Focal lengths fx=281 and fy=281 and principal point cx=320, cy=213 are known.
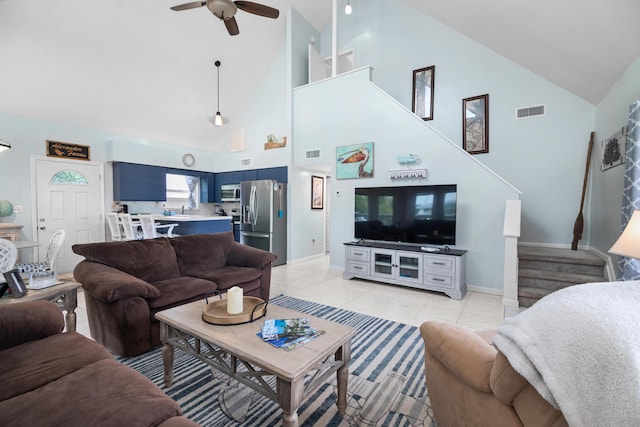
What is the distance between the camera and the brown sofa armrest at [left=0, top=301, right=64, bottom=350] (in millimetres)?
1477

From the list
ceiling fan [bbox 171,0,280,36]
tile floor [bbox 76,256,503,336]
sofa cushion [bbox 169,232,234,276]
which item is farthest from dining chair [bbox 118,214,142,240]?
ceiling fan [bbox 171,0,280,36]

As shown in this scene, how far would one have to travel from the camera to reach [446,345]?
1.26 metres

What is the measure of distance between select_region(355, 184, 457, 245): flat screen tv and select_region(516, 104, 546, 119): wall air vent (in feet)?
6.10

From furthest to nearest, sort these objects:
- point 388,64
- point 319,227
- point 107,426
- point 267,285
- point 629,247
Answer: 1. point 319,227
2. point 388,64
3. point 267,285
4. point 629,247
5. point 107,426

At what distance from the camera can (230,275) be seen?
9.77ft

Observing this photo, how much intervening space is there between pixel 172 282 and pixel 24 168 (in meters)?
4.21

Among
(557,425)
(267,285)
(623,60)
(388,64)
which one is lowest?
(267,285)

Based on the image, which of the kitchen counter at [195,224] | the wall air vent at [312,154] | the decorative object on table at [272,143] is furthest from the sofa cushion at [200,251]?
the decorative object on table at [272,143]

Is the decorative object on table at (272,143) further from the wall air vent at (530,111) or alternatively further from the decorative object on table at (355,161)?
the wall air vent at (530,111)

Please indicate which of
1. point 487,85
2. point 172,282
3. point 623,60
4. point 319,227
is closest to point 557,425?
point 172,282

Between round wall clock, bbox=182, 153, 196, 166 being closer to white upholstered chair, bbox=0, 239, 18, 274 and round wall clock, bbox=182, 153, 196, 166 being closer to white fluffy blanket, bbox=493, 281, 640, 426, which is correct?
white upholstered chair, bbox=0, 239, 18, 274

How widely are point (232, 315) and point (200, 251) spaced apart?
1.75 metres

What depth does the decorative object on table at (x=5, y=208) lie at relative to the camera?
4.33 metres

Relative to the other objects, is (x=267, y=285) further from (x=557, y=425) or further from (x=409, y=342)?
(x=557, y=425)
